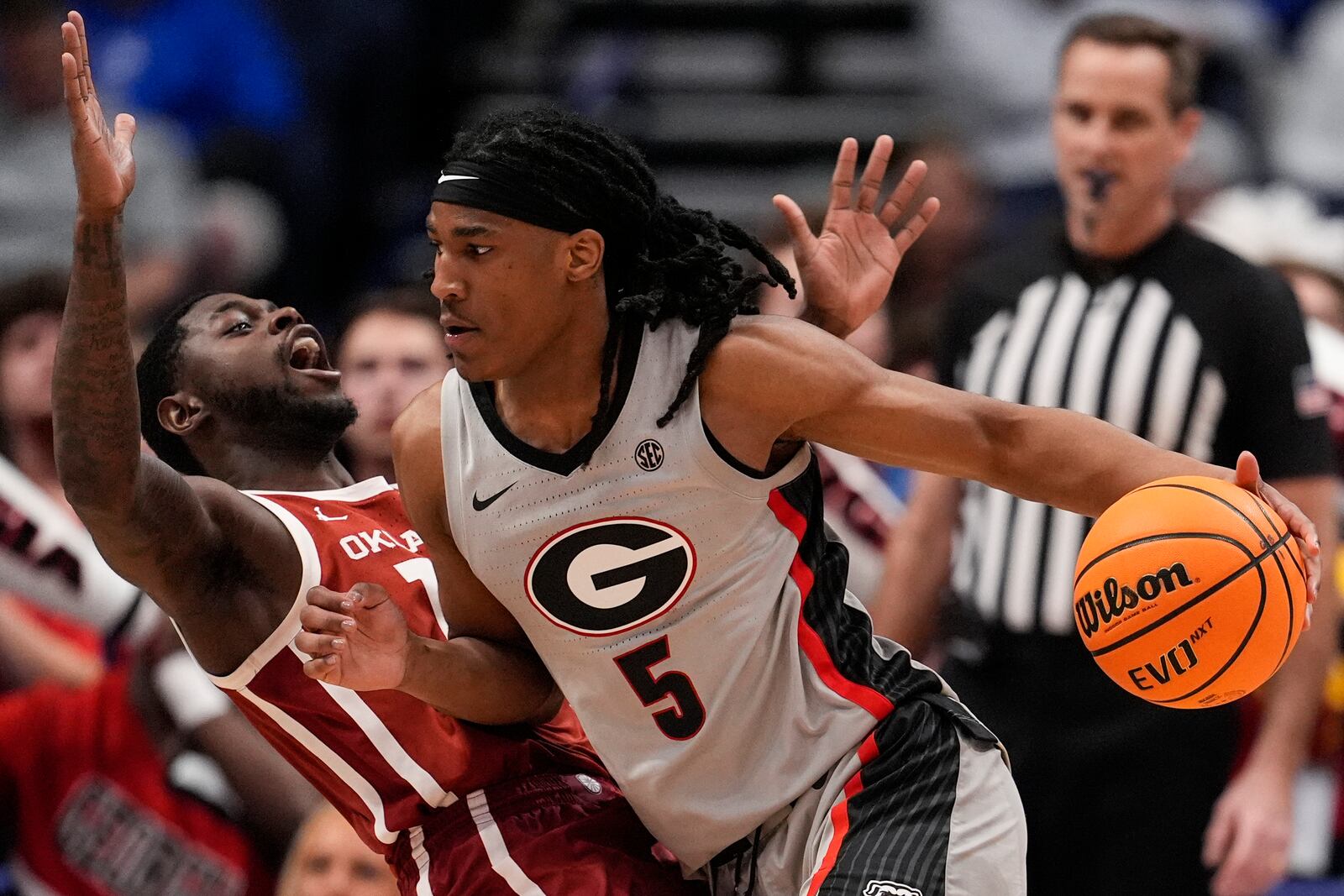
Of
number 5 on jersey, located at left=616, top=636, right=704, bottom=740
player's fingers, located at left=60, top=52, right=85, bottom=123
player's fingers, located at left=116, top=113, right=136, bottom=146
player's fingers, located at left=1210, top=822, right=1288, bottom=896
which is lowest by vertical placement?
player's fingers, located at left=1210, top=822, right=1288, bottom=896

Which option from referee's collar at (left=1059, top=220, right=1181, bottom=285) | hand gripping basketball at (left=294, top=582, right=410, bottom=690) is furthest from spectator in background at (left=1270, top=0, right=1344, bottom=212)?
hand gripping basketball at (left=294, top=582, right=410, bottom=690)

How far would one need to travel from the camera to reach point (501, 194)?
10.5 feet

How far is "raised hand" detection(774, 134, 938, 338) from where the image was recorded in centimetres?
366

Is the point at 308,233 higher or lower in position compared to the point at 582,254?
lower

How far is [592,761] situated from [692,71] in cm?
733

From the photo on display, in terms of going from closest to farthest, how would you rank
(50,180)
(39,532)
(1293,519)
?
(1293,519) < (39,532) < (50,180)

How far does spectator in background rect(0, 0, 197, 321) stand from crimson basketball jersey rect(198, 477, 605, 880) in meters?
4.84

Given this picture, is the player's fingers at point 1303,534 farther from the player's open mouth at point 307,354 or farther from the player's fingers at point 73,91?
the player's fingers at point 73,91

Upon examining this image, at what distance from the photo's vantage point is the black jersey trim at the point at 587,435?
3.28 meters

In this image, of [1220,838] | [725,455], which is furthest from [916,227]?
[1220,838]

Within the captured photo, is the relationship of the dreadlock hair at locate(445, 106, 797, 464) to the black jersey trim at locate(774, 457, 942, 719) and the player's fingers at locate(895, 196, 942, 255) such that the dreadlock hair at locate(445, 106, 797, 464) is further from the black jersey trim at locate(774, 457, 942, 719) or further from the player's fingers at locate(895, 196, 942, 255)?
the player's fingers at locate(895, 196, 942, 255)

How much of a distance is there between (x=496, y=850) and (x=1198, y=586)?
1334 mm

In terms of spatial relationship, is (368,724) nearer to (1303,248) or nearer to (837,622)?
(837,622)

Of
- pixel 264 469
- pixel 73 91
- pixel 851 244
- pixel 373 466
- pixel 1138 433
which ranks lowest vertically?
pixel 373 466
